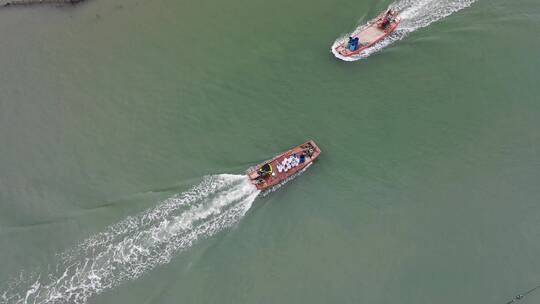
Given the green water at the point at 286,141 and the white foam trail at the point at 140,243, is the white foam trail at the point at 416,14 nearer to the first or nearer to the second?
the green water at the point at 286,141

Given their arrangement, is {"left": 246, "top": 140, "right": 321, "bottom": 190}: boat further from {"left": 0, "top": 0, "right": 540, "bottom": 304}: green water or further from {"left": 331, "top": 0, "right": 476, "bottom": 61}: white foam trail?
{"left": 331, "top": 0, "right": 476, "bottom": 61}: white foam trail

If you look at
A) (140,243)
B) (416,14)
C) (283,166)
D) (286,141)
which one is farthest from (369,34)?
(140,243)

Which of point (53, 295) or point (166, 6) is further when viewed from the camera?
point (166, 6)

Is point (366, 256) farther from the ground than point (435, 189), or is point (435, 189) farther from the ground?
point (435, 189)

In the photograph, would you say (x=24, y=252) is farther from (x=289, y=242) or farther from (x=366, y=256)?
(x=366, y=256)

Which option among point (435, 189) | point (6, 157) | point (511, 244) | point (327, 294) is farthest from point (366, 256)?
point (6, 157)

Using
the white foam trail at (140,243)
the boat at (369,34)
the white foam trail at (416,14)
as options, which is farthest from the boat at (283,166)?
the white foam trail at (416,14)
